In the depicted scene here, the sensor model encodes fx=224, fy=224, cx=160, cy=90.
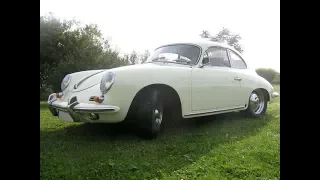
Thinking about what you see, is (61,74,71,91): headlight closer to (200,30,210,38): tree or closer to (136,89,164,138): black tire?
(136,89,164,138): black tire

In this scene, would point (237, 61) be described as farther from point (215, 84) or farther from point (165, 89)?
point (165, 89)

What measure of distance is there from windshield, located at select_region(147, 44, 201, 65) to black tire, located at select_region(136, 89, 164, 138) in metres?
0.44

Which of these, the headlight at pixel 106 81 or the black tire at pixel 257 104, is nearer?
the headlight at pixel 106 81

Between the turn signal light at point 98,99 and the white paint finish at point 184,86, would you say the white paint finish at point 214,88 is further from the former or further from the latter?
the turn signal light at point 98,99

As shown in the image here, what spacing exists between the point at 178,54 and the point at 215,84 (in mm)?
433

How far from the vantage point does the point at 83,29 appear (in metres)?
1.28

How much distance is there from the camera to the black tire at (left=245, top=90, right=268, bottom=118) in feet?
7.59

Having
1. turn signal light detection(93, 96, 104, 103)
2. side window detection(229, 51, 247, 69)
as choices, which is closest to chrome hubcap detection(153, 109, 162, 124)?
turn signal light detection(93, 96, 104, 103)

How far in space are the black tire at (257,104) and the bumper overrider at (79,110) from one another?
58.8 inches

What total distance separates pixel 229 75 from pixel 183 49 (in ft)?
1.58

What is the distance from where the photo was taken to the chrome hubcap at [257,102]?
2348 mm

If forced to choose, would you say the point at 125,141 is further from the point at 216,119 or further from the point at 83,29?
the point at 216,119

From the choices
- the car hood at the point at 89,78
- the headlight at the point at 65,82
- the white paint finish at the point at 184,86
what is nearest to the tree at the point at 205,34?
the white paint finish at the point at 184,86
